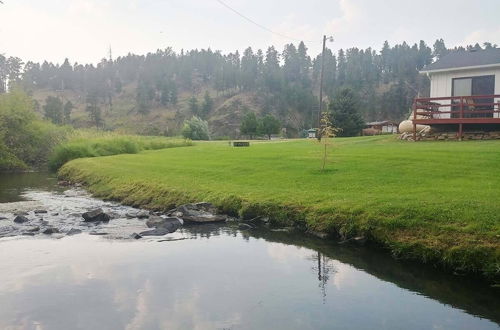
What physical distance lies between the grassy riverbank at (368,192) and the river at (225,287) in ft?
2.44

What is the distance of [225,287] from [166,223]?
600 cm

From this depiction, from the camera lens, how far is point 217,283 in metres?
9.41

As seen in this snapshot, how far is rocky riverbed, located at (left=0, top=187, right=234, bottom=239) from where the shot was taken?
14078 millimetres

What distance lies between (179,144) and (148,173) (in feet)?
87.4

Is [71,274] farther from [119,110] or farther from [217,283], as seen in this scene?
[119,110]

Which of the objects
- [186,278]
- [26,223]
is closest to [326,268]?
[186,278]

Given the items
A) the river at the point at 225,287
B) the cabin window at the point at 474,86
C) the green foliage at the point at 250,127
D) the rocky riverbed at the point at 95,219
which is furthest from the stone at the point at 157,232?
the green foliage at the point at 250,127

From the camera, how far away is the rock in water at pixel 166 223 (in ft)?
47.4

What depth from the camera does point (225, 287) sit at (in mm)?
9164

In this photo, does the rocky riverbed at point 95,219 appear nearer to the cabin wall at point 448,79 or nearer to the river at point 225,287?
the river at point 225,287

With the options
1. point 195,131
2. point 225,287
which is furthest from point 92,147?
point 195,131

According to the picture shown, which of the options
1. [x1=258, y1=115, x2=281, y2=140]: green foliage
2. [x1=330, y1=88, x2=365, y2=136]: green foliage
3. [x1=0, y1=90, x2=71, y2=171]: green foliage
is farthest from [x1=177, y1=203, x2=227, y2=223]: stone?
[x1=258, y1=115, x2=281, y2=140]: green foliage

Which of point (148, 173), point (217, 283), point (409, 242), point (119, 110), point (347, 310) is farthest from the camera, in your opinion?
point (119, 110)

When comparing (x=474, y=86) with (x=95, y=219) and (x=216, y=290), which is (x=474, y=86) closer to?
(x=95, y=219)
